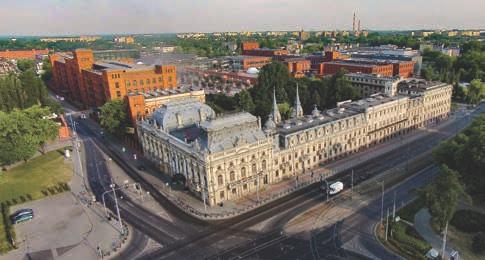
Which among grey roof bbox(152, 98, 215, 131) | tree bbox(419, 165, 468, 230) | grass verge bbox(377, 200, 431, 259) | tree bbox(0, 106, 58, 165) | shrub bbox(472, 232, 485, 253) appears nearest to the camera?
tree bbox(419, 165, 468, 230)

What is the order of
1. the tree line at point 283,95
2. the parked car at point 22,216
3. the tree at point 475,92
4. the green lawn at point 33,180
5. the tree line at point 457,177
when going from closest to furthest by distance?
the tree line at point 457,177, the parked car at point 22,216, the green lawn at point 33,180, the tree line at point 283,95, the tree at point 475,92

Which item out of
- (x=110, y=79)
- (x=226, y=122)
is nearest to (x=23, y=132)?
(x=110, y=79)

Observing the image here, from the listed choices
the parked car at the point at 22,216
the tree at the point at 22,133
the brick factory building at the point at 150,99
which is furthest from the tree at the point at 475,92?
the parked car at the point at 22,216

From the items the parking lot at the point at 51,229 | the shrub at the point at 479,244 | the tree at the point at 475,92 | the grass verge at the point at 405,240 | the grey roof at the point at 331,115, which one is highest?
the grey roof at the point at 331,115

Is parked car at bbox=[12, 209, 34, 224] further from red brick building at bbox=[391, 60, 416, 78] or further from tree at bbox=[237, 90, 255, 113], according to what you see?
red brick building at bbox=[391, 60, 416, 78]

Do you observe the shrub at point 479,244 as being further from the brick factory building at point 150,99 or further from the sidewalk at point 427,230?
the brick factory building at point 150,99

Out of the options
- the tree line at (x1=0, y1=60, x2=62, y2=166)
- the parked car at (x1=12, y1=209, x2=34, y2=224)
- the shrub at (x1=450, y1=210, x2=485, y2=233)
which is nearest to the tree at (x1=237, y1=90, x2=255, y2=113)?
the tree line at (x1=0, y1=60, x2=62, y2=166)

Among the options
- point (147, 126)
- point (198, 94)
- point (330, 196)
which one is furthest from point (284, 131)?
point (198, 94)
